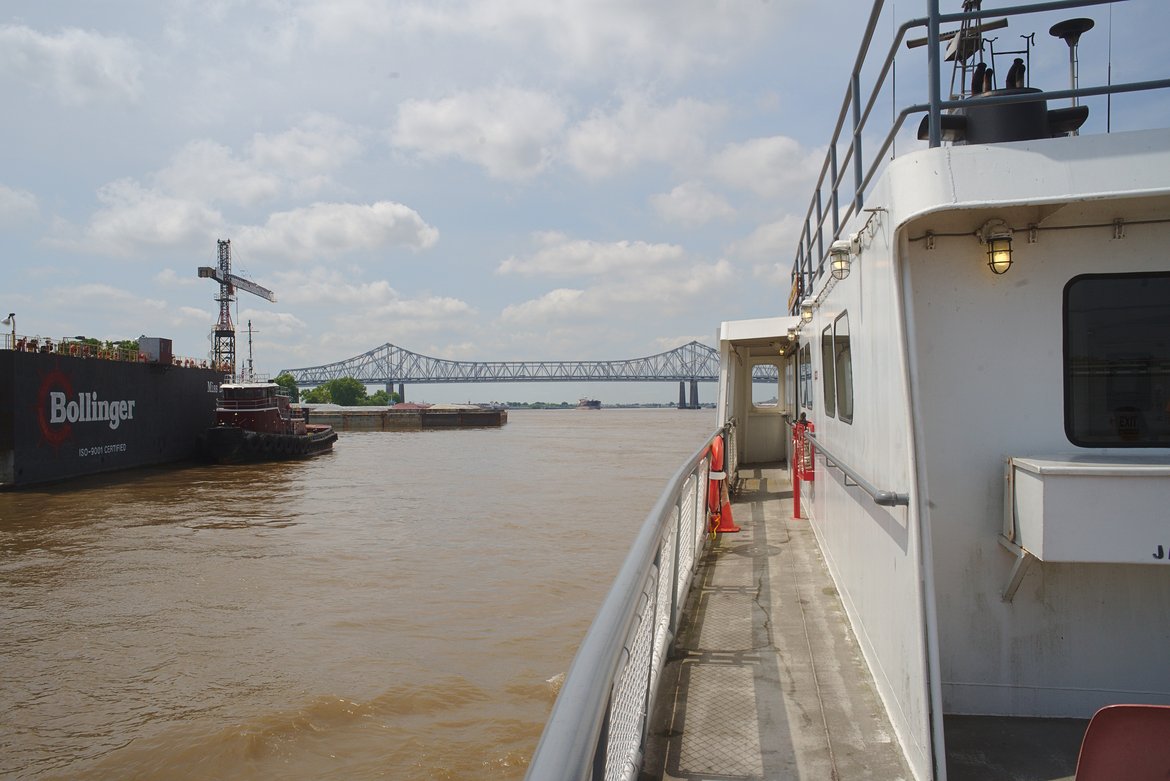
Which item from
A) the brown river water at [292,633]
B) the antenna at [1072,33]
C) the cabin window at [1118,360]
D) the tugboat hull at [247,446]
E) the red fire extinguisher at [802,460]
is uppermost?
the antenna at [1072,33]

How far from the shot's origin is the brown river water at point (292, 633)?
5.83 m

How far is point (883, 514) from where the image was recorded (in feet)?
11.6

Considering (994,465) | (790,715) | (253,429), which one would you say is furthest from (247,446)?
(994,465)

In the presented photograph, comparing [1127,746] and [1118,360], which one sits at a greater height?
[1118,360]

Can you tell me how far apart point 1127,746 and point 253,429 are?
111ft

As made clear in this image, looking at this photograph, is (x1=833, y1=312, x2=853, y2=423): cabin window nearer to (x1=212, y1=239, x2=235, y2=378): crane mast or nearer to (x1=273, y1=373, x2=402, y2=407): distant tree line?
(x1=212, y1=239, x2=235, y2=378): crane mast

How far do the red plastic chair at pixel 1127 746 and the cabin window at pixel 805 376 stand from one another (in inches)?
215

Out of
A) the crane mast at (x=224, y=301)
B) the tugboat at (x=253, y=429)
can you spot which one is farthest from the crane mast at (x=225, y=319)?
the tugboat at (x=253, y=429)

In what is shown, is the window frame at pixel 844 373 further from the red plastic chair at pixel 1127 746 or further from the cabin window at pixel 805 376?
the cabin window at pixel 805 376

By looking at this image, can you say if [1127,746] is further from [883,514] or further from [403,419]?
[403,419]

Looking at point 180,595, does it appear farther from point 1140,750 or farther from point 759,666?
point 1140,750

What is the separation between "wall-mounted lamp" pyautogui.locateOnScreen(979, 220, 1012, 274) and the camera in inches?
123

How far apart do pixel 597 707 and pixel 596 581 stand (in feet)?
29.9

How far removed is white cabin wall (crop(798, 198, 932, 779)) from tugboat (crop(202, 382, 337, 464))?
29.6m
